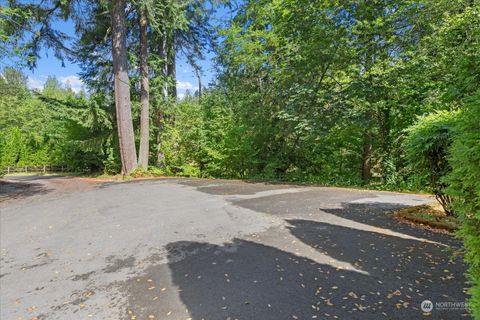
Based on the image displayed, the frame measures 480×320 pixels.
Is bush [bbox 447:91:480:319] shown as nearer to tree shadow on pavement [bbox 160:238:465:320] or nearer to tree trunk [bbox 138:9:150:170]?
tree shadow on pavement [bbox 160:238:465:320]

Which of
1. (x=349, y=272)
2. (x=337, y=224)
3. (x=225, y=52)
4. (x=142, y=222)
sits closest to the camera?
(x=349, y=272)

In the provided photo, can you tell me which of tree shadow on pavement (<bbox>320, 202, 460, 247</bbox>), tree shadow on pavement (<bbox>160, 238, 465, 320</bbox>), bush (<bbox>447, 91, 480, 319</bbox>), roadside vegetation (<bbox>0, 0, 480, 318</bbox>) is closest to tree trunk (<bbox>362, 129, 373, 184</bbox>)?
roadside vegetation (<bbox>0, 0, 480, 318</bbox>)

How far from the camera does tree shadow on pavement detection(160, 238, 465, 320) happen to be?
2689mm

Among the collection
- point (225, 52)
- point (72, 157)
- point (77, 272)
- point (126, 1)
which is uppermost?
point (126, 1)

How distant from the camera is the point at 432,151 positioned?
5055 mm

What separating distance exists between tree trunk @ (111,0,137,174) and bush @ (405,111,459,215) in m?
12.5

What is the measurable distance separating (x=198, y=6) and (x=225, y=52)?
330 centimetres

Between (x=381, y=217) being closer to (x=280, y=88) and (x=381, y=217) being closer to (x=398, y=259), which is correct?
(x=398, y=259)

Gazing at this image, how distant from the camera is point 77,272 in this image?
3951mm

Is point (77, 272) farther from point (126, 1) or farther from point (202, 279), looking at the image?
point (126, 1)

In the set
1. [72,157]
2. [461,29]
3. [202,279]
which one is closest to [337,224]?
[202,279]

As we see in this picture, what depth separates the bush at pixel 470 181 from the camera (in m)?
1.74

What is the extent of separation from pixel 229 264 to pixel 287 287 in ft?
2.93

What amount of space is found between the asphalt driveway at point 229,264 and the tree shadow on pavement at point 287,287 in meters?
0.01
